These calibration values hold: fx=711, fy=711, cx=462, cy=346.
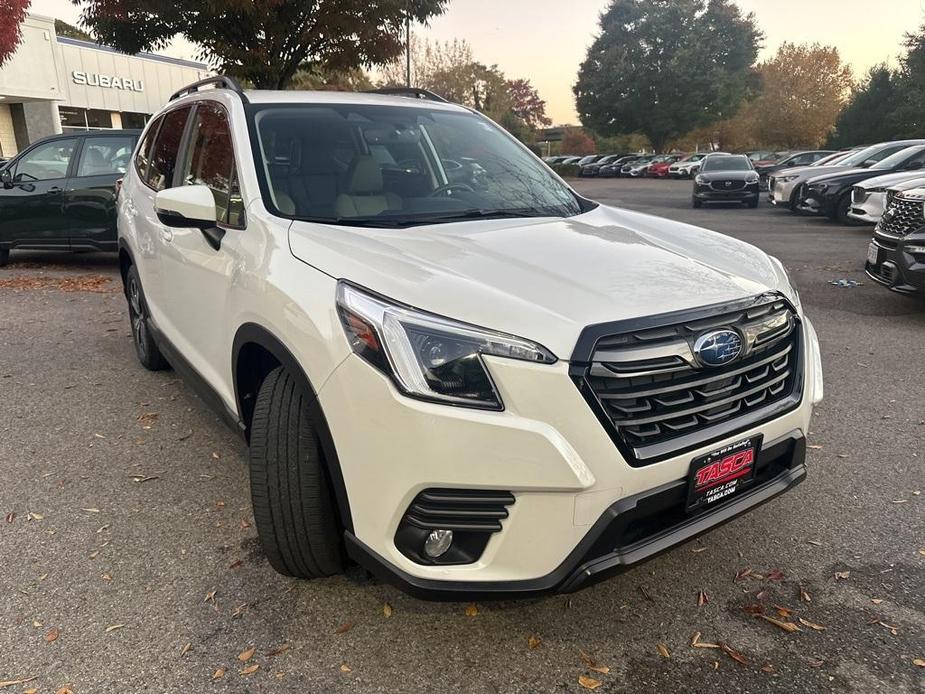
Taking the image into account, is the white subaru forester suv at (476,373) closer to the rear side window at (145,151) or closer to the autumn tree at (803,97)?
the rear side window at (145,151)

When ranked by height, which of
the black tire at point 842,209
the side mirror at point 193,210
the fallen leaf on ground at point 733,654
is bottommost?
the fallen leaf on ground at point 733,654

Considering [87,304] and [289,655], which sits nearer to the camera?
[289,655]

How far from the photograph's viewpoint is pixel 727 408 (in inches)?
86.3

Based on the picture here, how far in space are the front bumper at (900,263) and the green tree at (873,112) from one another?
33.4 m

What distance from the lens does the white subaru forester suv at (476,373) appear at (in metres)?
1.89

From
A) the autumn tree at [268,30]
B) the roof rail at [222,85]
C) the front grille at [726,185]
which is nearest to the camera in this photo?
the roof rail at [222,85]

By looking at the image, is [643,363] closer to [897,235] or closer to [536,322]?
[536,322]

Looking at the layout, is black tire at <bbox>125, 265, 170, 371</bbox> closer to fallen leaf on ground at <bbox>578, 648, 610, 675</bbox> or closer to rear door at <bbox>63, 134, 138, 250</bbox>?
fallen leaf on ground at <bbox>578, 648, 610, 675</bbox>

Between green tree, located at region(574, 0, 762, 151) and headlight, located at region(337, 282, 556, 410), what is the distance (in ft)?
166

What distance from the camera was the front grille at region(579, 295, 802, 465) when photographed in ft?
6.39

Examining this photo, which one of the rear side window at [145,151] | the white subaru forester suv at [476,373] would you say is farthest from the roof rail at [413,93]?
the rear side window at [145,151]

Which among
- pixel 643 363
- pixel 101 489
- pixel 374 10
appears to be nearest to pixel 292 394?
pixel 643 363

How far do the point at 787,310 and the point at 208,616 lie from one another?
2245mm

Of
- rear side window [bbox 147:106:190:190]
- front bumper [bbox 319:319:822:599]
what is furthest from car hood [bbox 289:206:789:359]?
rear side window [bbox 147:106:190:190]
